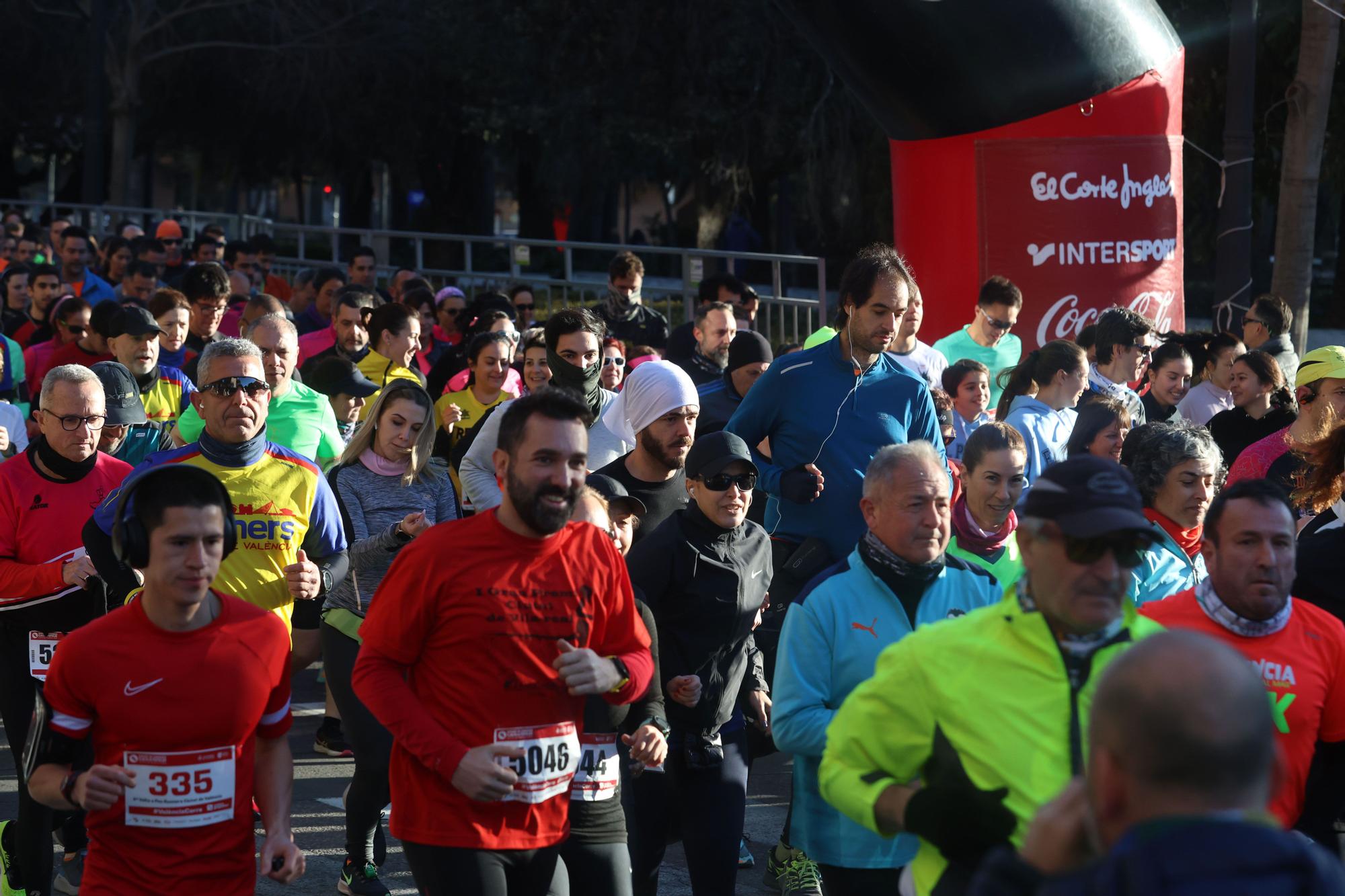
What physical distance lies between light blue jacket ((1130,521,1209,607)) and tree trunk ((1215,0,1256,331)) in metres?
9.02

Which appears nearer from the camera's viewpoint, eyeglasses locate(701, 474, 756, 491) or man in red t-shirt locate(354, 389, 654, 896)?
man in red t-shirt locate(354, 389, 654, 896)

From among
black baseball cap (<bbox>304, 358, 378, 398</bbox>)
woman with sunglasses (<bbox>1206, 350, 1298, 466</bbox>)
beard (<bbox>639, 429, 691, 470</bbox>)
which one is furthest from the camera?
black baseball cap (<bbox>304, 358, 378, 398</bbox>)

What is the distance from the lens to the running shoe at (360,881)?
19.9 feet

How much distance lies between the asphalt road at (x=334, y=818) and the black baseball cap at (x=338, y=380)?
5.54 ft

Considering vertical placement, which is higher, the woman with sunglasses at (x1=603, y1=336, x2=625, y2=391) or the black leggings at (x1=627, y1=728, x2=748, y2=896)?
the woman with sunglasses at (x1=603, y1=336, x2=625, y2=391)

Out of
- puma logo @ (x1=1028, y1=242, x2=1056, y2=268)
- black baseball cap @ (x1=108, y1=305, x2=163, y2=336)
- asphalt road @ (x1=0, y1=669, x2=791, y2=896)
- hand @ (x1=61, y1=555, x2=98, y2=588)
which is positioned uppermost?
puma logo @ (x1=1028, y1=242, x2=1056, y2=268)

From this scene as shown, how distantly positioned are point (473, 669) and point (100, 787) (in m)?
0.88

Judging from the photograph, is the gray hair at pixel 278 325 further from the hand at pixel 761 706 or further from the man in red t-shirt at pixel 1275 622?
the man in red t-shirt at pixel 1275 622

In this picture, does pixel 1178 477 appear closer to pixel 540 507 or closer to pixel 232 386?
pixel 540 507

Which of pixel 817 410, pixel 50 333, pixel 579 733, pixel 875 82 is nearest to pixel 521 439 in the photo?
pixel 579 733

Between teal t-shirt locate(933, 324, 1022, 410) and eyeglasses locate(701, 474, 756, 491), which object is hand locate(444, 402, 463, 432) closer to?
teal t-shirt locate(933, 324, 1022, 410)

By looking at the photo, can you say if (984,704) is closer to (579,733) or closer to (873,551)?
(873,551)

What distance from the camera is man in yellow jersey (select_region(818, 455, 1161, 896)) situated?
118 inches

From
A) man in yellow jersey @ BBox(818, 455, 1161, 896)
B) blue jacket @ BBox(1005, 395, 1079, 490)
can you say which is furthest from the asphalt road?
man in yellow jersey @ BBox(818, 455, 1161, 896)
